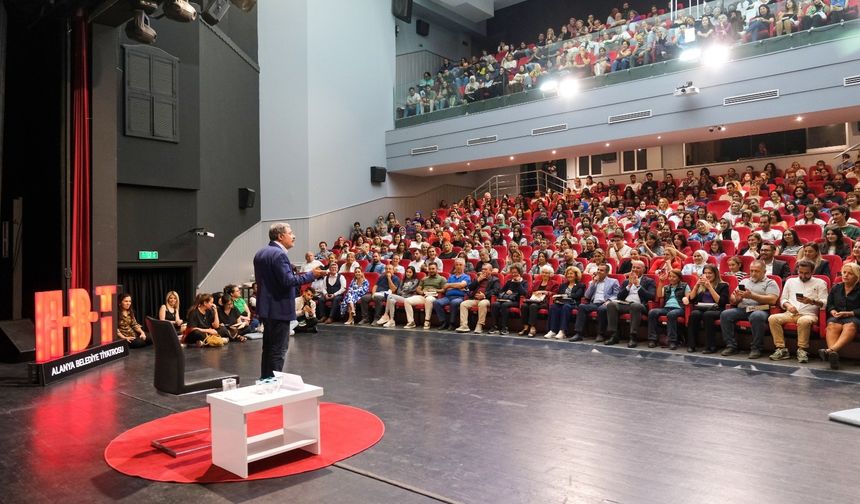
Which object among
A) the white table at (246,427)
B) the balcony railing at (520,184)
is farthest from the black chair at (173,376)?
the balcony railing at (520,184)

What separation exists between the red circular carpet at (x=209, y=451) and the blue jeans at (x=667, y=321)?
3.82 metres

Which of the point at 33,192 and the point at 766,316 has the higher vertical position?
the point at 33,192

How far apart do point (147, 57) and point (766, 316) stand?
8.41 meters

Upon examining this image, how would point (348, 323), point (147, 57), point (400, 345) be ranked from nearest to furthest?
1. point (400, 345)
2. point (147, 57)
3. point (348, 323)

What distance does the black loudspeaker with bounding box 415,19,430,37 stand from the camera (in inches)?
628

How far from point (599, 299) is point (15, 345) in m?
6.54

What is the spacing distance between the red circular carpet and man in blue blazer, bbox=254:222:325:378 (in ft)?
1.43

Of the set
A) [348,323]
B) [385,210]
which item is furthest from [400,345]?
[385,210]

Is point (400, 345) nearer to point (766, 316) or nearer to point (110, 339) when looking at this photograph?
point (110, 339)

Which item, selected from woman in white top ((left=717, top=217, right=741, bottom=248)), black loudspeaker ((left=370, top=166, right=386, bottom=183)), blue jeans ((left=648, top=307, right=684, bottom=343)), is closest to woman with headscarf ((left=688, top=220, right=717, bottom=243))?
woman in white top ((left=717, top=217, right=741, bottom=248))

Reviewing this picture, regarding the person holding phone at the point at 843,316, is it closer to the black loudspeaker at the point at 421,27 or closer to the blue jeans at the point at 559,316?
the blue jeans at the point at 559,316

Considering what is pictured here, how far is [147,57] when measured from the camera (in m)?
8.25

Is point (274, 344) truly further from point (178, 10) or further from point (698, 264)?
point (698, 264)

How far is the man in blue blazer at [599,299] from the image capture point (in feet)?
23.1
